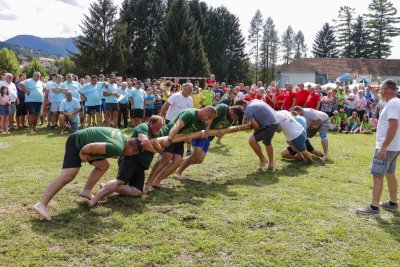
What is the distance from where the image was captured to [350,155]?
420 inches

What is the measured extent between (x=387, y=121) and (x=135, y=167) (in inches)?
143

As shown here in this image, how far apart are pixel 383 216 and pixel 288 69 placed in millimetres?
62205

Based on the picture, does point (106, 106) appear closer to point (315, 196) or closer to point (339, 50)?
point (315, 196)

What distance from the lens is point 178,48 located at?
135ft

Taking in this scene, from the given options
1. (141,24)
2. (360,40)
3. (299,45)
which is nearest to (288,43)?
(299,45)

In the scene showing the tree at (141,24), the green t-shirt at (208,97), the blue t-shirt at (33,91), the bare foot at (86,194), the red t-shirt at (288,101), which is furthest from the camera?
the tree at (141,24)

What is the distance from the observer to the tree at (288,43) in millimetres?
82925

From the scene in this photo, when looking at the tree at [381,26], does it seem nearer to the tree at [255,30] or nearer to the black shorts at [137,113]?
the tree at [255,30]

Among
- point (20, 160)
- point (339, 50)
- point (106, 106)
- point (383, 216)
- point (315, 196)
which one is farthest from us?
point (339, 50)

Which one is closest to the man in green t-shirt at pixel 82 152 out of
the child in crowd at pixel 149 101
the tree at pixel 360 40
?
the child in crowd at pixel 149 101

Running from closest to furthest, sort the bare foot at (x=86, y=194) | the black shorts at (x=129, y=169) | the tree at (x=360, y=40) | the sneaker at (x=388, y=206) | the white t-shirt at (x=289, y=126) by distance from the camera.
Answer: the bare foot at (x=86, y=194) < the black shorts at (x=129, y=169) < the sneaker at (x=388, y=206) < the white t-shirt at (x=289, y=126) < the tree at (x=360, y=40)

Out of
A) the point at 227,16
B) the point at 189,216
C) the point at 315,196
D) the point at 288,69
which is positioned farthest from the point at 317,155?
the point at 288,69

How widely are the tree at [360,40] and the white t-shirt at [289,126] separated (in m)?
66.5

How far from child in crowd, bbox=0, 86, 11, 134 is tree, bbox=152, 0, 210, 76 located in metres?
28.4
